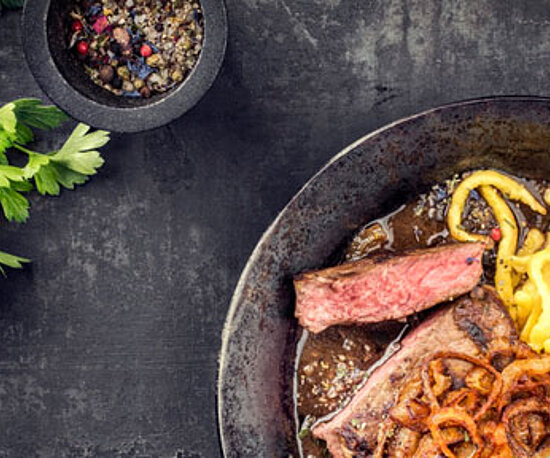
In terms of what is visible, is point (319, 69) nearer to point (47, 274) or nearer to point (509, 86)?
point (509, 86)

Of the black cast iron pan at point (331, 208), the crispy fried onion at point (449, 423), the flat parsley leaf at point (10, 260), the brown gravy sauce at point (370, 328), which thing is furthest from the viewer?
the flat parsley leaf at point (10, 260)

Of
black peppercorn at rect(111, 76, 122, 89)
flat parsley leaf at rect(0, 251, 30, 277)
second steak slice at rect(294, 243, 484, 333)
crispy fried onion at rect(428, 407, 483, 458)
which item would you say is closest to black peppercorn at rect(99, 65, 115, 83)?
black peppercorn at rect(111, 76, 122, 89)

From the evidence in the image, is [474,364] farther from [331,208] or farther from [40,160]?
[40,160]

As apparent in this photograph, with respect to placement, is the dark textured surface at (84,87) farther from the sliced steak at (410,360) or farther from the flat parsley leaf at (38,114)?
the sliced steak at (410,360)

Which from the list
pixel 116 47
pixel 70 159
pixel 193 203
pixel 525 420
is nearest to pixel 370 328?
pixel 525 420

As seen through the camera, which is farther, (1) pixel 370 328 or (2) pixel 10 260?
(2) pixel 10 260

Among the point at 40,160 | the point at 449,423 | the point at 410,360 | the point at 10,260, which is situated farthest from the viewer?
the point at 10,260

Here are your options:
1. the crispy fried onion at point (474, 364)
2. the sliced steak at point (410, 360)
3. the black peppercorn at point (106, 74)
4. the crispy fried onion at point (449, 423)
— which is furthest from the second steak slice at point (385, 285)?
the black peppercorn at point (106, 74)
